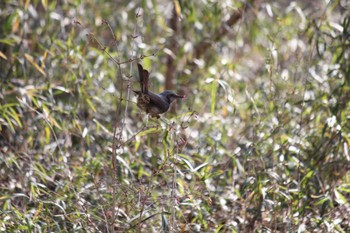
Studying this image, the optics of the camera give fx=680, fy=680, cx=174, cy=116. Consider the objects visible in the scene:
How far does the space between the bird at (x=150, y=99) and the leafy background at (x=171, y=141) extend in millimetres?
63

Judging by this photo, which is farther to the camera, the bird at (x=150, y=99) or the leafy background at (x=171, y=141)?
the leafy background at (x=171, y=141)

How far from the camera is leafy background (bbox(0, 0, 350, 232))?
10.9 feet

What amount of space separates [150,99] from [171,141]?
0.58m

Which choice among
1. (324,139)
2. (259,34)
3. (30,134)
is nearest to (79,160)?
(30,134)

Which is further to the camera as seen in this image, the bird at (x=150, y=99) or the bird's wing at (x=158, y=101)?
Result: the bird's wing at (x=158, y=101)

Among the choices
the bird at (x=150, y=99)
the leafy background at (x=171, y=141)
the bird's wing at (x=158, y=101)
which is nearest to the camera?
the bird at (x=150, y=99)

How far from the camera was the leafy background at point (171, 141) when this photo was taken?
332cm

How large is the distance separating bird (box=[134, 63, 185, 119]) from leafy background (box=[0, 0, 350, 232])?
0.06m

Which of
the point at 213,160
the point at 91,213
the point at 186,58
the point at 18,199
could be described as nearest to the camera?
the point at 91,213

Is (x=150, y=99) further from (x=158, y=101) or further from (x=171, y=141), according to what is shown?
(x=171, y=141)

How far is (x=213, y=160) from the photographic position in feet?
13.2

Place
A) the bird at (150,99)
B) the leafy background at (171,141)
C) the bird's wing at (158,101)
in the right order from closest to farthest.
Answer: the bird at (150,99) → the bird's wing at (158,101) → the leafy background at (171,141)

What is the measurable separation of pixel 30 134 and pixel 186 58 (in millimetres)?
1897

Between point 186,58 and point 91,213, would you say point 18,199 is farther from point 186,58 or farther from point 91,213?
point 186,58
